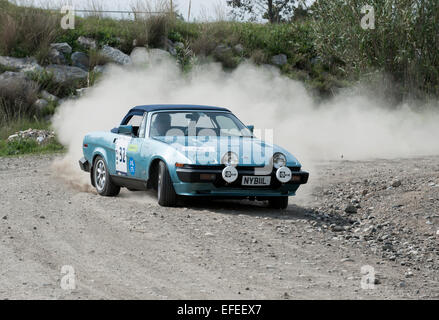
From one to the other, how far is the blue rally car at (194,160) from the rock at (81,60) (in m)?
15.1

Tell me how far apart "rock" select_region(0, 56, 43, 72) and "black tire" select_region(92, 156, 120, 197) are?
13.8 metres

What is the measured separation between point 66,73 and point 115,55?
2.23 metres

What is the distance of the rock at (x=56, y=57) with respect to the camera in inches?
1009

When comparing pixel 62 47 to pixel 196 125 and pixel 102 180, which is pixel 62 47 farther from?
pixel 196 125

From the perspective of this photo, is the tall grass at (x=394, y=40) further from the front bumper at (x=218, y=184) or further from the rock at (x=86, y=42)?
the front bumper at (x=218, y=184)

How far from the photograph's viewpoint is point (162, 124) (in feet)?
34.8

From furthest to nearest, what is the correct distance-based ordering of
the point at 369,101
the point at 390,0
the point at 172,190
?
the point at 369,101 → the point at 390,0 → the point at 172,190

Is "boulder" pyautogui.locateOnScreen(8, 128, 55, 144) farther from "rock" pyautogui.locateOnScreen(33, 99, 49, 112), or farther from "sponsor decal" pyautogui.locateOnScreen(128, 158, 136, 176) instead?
"sponsor decal" pyautogui.locateOnScreen(128, 158, 136, 176)

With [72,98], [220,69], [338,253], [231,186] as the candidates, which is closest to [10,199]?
[231,186]

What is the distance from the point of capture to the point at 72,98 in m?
24.1

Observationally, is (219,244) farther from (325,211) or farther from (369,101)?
(369,101)

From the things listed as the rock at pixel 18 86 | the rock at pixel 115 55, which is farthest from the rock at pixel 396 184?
the rock at pixel 115 55

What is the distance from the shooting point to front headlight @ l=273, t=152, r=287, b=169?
9.66m

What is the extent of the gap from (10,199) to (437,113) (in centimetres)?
1439
